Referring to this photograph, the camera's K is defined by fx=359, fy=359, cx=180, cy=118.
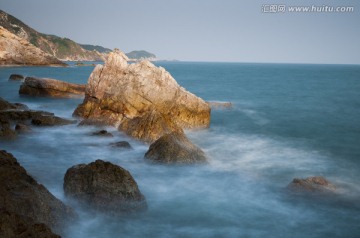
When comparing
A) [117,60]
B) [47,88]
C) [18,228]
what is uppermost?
[117,60]

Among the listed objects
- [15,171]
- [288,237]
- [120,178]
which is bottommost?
[288,237]

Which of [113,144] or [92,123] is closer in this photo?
[113,144]

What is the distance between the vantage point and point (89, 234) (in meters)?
9.05

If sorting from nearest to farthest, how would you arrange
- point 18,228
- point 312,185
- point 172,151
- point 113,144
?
point 18,228
point 312,185
point 172,151
point 113,144

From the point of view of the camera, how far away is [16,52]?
10575 cm

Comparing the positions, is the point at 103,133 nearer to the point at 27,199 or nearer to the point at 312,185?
the point at 312,185

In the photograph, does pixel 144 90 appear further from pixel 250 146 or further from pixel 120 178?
pixel 120 178

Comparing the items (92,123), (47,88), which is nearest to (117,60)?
(92,123)

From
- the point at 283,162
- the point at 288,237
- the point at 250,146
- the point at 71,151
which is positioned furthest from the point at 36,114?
the point at 288,237

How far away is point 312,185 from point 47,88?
98.5 feet

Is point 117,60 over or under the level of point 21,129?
over

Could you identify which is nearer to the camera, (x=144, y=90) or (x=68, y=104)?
(x=144, y=90)

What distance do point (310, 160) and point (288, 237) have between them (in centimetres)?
896

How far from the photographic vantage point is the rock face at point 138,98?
73.8 ft
